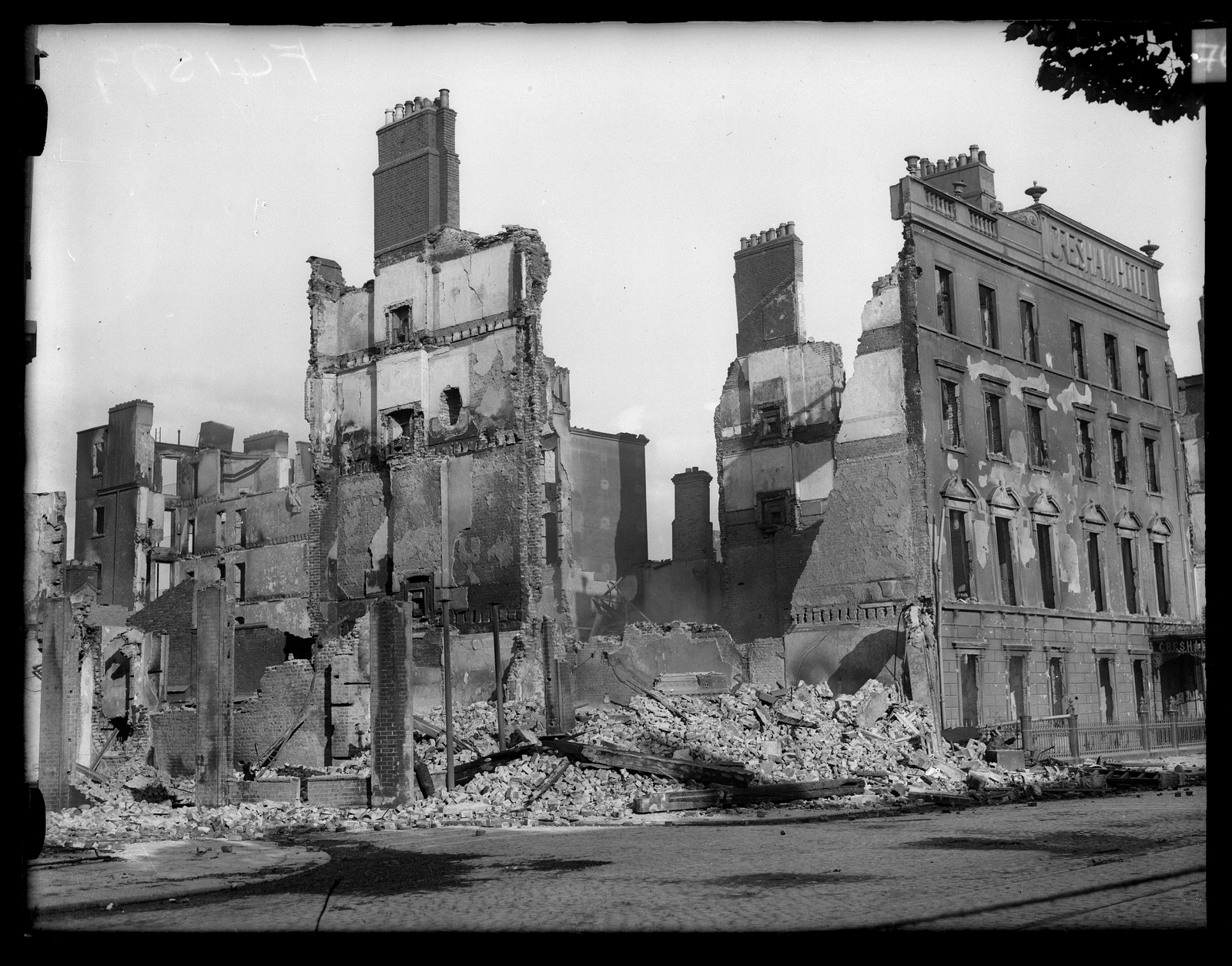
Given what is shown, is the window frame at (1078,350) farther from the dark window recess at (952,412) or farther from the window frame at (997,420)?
the dark window recess at (952,412)

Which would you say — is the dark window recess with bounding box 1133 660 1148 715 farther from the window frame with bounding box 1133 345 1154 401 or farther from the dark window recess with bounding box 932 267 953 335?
the dark window recess with bounding box 932 267 953 335

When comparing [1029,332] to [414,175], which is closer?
[1029,332]

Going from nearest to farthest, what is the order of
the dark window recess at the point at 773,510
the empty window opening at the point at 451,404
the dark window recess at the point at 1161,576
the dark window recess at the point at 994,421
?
the dark window recess at the point at 994,421
the empty window opening at the point at 451,404
the dark window recess at the point at 773,510
the dark window recess at the point at 1161,576

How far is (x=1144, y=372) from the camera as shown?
3469 centimetres

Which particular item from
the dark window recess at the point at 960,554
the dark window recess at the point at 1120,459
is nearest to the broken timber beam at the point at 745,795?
the dark window recess at the point at 960,554

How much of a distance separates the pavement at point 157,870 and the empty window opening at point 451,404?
693 inches

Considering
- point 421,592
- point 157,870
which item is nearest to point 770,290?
point 421,592

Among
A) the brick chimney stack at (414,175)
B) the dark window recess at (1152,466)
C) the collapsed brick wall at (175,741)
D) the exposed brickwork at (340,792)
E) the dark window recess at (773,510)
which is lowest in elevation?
the exposed brickwork at (340,792)

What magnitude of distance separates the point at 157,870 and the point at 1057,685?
2254 cm

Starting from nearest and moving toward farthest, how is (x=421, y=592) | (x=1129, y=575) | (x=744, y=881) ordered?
(x=744, y=881) < (x=421, y=592) < (x=1129, y=575)

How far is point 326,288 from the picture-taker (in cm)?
3528

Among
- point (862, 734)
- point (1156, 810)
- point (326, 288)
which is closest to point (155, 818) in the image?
point (862, 734)

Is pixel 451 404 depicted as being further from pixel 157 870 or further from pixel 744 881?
pixel 744 881

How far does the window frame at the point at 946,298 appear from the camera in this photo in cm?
2881
